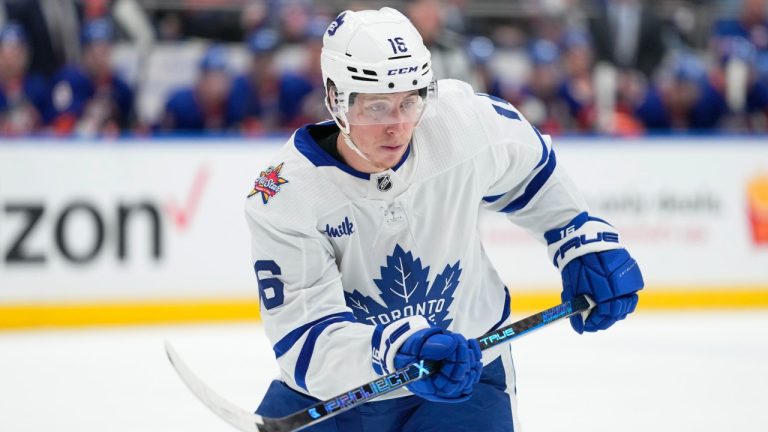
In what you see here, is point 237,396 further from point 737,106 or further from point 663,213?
point 737,106

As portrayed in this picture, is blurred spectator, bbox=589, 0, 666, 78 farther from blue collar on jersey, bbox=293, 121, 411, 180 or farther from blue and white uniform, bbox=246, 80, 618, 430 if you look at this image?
blue collar on jersey, bbox=293, 121, 411, 180

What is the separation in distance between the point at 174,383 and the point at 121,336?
1139 millimetres

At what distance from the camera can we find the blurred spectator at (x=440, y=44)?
21.1 feet

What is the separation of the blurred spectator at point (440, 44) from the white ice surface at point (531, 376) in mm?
Answer: 1663

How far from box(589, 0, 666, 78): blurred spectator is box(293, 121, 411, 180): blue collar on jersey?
17.2 ft

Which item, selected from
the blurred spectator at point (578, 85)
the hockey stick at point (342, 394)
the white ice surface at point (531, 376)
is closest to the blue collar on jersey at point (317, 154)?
the hockey stick at point (342, 394)

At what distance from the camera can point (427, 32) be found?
6430mm

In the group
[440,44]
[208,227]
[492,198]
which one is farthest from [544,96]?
[492,198]

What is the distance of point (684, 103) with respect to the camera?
276 inches

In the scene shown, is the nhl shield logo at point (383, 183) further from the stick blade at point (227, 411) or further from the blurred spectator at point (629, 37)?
the blurred spectator at point (629, 37)

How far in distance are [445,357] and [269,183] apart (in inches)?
22.2

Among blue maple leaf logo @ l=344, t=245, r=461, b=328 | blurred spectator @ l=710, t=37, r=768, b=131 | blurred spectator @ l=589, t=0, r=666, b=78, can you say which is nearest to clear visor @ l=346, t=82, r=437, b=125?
blue maple leaf logo @ l=344, t=245, r=461, b=328

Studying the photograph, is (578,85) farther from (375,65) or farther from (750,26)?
(375,65)

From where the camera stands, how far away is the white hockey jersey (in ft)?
7.54
